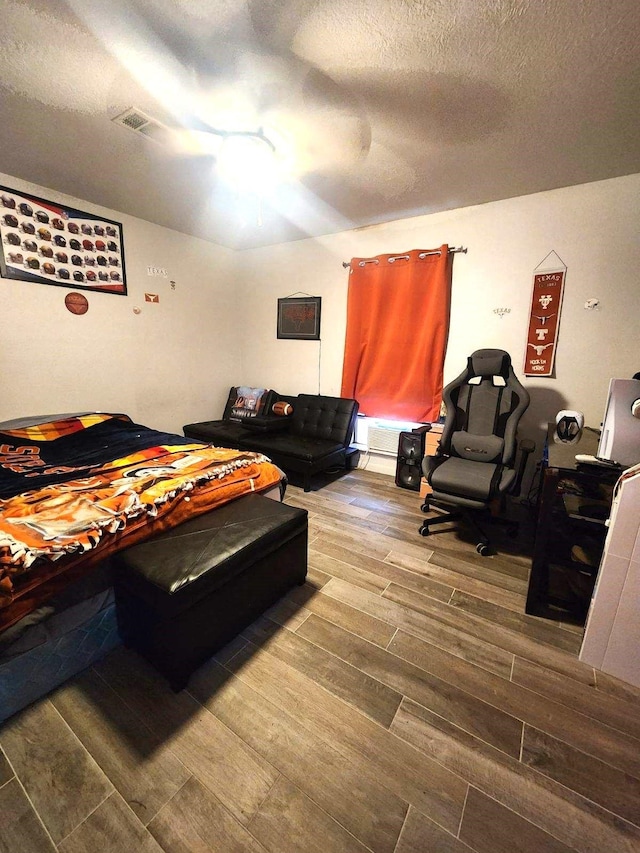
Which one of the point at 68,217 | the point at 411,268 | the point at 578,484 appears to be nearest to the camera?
the point at 578,484

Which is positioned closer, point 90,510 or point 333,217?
point 90,510

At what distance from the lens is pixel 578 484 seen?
2002mm

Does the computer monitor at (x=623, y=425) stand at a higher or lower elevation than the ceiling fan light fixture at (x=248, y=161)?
lower

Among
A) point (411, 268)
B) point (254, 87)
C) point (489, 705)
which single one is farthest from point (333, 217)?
point (489, 705)

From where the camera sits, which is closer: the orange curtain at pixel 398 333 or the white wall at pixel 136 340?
the white wall at pixel 136 340

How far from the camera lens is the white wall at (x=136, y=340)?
113 inches

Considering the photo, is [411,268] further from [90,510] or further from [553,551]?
[90,510]

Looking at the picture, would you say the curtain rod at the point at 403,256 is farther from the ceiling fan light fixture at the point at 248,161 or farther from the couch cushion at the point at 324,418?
the couch cushion at the point at 324,418

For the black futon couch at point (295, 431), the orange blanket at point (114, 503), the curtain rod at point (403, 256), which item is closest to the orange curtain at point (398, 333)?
the curtain rod at point (403, 256)

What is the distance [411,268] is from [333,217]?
942 millimetres

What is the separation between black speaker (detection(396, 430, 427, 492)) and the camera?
3299 mm

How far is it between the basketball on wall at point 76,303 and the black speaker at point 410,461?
3378 mm

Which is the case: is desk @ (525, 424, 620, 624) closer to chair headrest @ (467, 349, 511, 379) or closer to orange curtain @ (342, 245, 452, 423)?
chair headrest @ (467, 349, 511, 379)

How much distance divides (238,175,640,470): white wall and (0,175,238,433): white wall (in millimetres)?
1594
